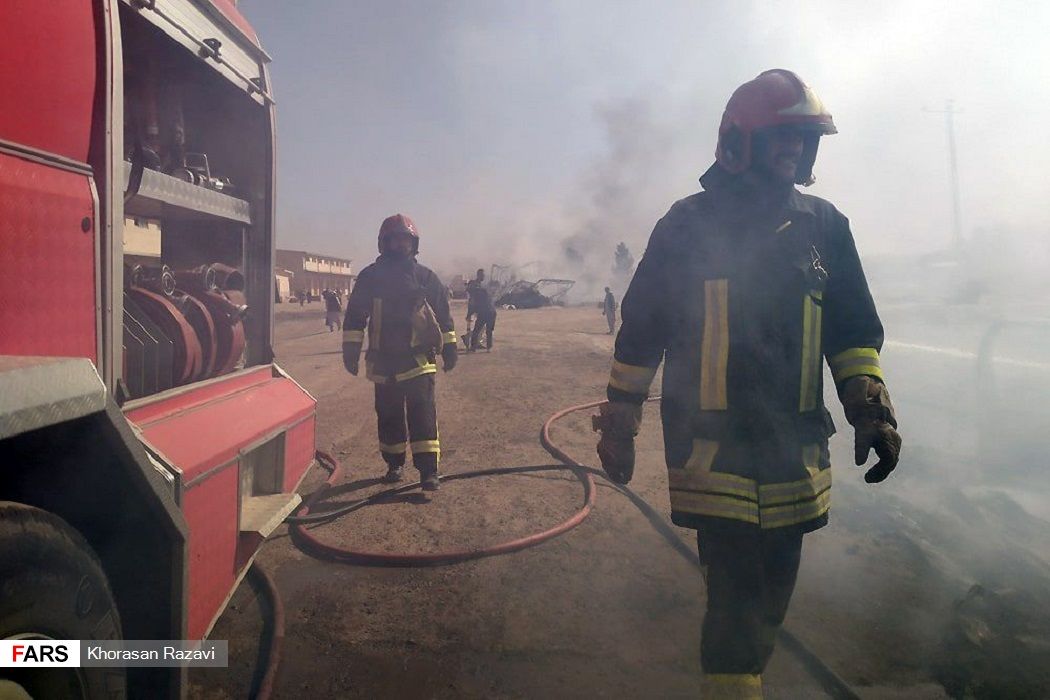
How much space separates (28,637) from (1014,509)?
543 centimetres

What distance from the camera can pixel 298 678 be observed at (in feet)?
7.86

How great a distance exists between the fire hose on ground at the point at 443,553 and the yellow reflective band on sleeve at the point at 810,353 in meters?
1.20

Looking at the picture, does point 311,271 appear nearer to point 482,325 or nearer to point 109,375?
point 482,325

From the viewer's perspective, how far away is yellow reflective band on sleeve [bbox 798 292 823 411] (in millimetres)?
1926

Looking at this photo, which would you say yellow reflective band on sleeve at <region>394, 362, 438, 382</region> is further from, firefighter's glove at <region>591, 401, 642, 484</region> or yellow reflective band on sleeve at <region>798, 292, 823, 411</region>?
yellow reflective band on sleeve at <region>798, 292, 823, 411</region>

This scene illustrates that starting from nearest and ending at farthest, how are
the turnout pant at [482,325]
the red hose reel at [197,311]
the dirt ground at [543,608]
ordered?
1. the dirt ground at [543,608]
2. the red hose reel at [197,311]
3. the turnout pant at [482,325]

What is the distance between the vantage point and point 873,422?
6.30 ft

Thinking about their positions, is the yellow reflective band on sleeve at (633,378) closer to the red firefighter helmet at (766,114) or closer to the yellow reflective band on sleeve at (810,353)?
the yellow reflective band on sleeve at (810,353)

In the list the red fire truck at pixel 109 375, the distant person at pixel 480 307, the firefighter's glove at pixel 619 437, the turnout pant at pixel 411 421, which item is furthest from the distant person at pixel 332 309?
the firefighter's glove at pixel 619 437

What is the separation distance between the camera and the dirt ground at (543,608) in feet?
7.87

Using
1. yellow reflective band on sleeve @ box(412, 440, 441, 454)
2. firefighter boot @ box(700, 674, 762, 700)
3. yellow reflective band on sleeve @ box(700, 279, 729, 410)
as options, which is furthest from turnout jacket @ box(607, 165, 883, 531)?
yellow reflective band on sleeve @ box(412, 440, 441, 454)

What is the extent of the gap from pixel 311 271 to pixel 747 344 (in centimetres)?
5063

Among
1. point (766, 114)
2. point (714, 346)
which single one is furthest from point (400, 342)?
point (766, 114)

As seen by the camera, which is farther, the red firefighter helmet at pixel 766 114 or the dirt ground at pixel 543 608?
the dirt ground at pixel 543 608
